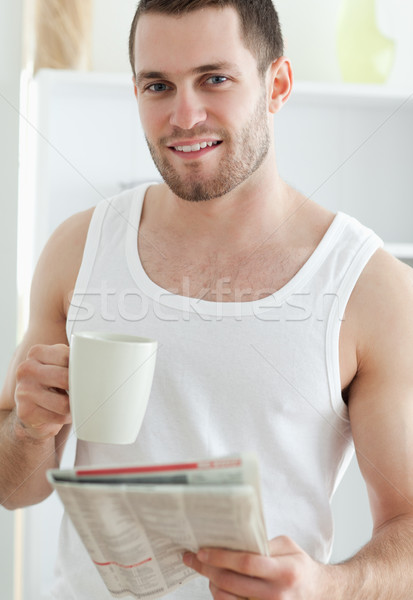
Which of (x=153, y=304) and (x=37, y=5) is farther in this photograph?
(x=37, y=5)

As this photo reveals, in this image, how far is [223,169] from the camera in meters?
1.19

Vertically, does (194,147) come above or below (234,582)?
above

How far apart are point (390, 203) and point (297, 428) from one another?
1166 millimetres

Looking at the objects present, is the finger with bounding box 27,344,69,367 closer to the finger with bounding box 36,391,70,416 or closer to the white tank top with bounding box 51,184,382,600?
the finger with bounding box 36,391,70,416

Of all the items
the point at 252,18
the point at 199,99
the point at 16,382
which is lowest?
the point at 16,382

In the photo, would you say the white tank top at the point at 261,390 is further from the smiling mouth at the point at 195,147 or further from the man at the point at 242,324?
the smiling mouth at the point at 195,147

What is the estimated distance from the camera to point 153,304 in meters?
1.20

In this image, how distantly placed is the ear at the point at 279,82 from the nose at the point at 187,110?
0.65ft

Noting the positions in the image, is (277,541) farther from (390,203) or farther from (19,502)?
(390,203)

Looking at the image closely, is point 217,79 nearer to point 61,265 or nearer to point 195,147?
point 195,147

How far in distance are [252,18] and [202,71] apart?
0.47 feet

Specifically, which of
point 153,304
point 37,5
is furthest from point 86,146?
point 153,304

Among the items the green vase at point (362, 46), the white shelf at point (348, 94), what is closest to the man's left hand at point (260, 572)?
the white shelf at point (348, 94)

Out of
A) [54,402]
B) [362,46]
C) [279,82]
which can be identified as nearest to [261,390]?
[54,402]
